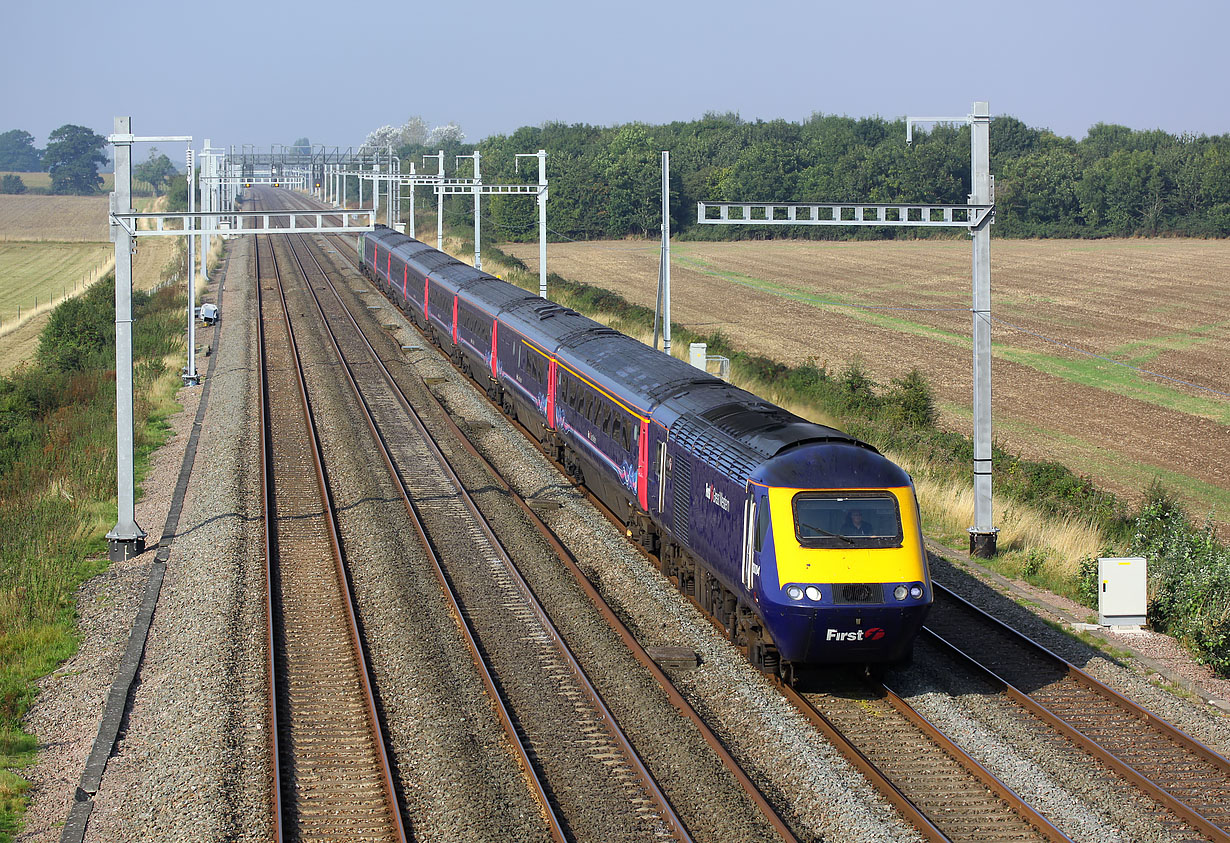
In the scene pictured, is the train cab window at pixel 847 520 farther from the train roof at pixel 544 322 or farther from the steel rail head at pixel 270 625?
the train roof at pixel 544 322

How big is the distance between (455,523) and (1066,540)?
1067 cm

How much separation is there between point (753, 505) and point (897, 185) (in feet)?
295

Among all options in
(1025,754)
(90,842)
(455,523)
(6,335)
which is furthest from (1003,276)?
(90,842)

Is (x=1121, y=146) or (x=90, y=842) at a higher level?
(x=1121, y=146)

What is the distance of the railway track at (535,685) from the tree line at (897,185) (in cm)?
7601

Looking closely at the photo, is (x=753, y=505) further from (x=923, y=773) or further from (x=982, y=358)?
(x=982, y=358)

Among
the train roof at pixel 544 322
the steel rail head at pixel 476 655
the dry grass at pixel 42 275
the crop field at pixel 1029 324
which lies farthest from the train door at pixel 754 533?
the dry grass at pixel 42 275

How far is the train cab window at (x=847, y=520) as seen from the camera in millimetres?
13172

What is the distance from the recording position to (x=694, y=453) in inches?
629

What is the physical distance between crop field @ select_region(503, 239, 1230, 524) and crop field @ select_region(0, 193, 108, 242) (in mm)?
51966

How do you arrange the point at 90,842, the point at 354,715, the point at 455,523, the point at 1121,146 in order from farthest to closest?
the point at 1121,146, the point at 455,523, the point at 354,715, the point at 90,842

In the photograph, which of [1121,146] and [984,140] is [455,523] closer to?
[984,140]

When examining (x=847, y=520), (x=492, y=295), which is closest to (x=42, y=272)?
(x=492, y=295)

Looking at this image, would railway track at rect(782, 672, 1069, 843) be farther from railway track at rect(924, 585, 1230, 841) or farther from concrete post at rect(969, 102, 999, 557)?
concrete post at rect(969, 102, 999, 557)
